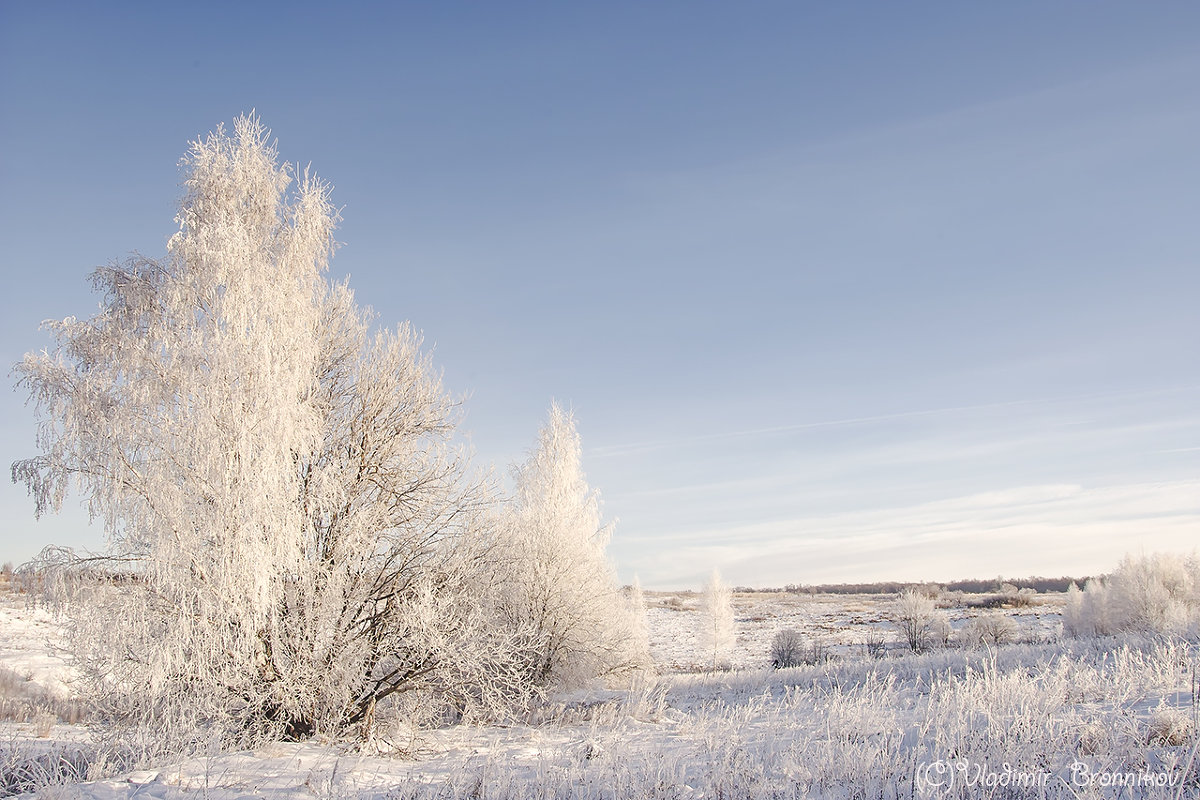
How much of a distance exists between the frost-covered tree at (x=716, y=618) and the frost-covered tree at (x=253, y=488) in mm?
22310

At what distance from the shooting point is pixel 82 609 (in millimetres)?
8242

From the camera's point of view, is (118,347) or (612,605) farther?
(612,605)

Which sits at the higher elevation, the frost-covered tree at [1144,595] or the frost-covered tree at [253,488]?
the frost-covered tree at [253,488]

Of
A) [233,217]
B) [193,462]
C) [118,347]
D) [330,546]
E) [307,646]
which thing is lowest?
Answer: [307,646]

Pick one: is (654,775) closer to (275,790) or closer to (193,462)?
(275,790)

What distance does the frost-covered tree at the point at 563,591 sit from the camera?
51.3 ft

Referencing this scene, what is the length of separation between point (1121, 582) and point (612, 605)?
19.3 metres

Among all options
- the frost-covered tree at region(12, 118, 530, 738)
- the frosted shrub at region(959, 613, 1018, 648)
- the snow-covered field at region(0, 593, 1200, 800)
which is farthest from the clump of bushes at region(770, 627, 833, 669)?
the frost-covered tree at region(12, 118, 530, 738)

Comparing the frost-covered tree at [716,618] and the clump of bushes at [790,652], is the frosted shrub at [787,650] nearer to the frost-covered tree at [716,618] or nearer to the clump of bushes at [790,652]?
the clump of bushes at [790,652]

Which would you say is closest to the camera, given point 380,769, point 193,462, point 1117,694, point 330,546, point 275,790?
point 275,790

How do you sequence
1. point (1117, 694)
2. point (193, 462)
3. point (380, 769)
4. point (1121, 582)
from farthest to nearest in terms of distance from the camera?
point (1121, 582)
point (193, 462)
point (1117, 694)
point (380, 769)

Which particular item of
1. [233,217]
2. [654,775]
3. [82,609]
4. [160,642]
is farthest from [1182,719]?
[233,217]

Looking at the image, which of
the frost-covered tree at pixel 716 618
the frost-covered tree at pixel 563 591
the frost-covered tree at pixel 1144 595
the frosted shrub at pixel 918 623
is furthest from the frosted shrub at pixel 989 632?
the frost-covered tree at pixel 563 591

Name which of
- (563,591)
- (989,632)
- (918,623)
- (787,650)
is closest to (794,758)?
(563,591)
